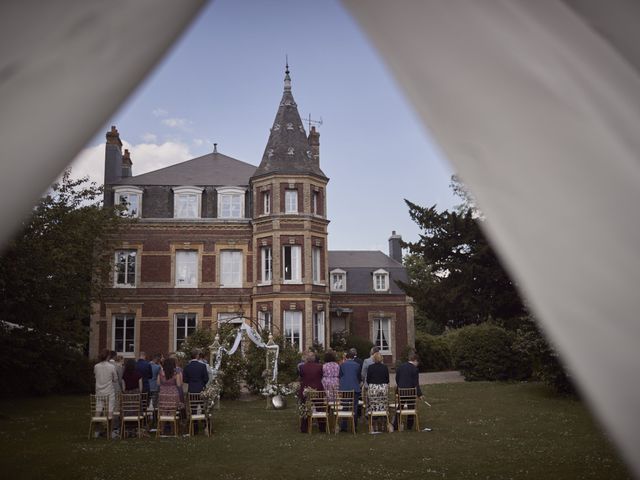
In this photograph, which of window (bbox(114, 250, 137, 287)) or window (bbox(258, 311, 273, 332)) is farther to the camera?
window (bbox(114, 250, 137, 287))

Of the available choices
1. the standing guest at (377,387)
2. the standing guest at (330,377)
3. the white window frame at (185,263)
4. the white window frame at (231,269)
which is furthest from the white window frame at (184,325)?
the standing guest at (377,387)

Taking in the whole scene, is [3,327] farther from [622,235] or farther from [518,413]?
[622,235]

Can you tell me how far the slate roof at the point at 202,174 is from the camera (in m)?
34.0

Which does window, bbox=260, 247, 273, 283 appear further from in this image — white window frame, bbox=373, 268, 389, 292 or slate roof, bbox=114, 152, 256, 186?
white window frame, bbox=373, 268, 389, 292

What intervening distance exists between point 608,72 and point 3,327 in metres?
20.8

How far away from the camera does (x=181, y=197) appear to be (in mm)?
33031

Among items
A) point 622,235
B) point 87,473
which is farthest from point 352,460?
point 622,235

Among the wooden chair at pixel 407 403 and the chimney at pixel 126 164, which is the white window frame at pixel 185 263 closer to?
the chimney at pixel 126 164

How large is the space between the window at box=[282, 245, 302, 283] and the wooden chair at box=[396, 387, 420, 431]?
1745cm

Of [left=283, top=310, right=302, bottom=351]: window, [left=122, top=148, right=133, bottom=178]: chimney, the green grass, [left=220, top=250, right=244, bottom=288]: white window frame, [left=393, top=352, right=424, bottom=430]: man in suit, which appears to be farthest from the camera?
[left=122, top=148, right=133, bottom=178]: chimney

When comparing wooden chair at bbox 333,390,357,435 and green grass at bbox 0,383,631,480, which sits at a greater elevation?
wooden chair at bbox 333,390,357,435

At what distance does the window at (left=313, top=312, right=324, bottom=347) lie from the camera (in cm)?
3077

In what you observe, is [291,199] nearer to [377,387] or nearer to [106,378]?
[377,387]

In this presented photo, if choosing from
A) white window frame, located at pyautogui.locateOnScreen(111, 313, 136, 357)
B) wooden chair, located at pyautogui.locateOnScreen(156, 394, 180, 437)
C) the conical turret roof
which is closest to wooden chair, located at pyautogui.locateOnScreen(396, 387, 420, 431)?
wooden chair, located at pyautogui.locateOnScreen(156, 394, 180, 437)
